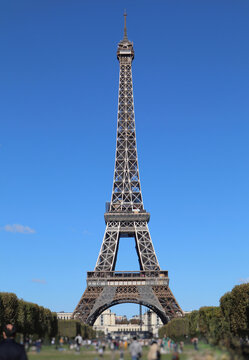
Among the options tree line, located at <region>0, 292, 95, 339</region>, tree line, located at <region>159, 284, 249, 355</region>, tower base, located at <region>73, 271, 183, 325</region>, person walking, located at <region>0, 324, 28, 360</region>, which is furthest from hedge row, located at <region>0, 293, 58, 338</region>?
person walking, located at <region>0, 324, 28, 360</region>

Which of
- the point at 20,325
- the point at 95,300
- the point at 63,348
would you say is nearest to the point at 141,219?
the point at 95,300

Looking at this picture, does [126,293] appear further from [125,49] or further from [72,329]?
[125,49]

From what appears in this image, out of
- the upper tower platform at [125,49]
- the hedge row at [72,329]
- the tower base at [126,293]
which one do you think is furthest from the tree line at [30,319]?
the upper tower platform at [125,49]

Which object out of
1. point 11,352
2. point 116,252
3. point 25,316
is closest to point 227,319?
point 25,316

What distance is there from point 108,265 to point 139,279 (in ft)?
22.5

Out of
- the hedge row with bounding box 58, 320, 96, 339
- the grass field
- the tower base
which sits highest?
the tower base

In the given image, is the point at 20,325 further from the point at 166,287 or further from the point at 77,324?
the point at 166,287

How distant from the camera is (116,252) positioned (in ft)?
315

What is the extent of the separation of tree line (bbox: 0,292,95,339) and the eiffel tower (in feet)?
36.1

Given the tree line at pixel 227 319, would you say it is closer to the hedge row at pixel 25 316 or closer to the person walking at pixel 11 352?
the hedge row at pixel 25 316

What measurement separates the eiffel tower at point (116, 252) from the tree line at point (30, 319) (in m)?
11.0

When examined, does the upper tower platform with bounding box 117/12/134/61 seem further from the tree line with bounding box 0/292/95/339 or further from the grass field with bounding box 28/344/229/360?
the grass field with bounding box 28/344/229/360

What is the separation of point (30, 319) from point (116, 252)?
33.9 meters

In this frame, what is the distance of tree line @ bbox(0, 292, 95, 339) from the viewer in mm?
60322
